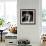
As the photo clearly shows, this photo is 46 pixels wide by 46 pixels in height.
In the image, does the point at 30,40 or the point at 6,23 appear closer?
the point at 30,40

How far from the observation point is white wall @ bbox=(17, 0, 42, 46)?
5.52m

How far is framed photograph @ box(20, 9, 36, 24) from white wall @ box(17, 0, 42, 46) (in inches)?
4.5

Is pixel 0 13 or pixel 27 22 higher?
pixel 0 13

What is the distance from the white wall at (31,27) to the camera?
5523 mm

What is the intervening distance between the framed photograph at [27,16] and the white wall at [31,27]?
11 centimetres

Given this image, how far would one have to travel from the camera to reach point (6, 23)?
7.56 m

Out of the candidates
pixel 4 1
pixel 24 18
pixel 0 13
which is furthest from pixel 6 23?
pixel 24 18

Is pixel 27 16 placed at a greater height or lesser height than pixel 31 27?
greater

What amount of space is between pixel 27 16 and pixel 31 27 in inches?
17.5

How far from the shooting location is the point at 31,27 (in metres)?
5.58

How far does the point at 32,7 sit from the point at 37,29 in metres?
0.85

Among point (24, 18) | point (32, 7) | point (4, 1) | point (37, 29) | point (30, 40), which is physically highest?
point (4, 1)

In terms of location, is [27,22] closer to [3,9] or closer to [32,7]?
[32,7]

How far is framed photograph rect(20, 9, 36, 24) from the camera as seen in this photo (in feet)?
18.2
